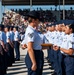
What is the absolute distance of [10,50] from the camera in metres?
14.6

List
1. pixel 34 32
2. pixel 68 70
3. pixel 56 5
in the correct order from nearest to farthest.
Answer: pixel 34 32
pixel 68 70
pixel 56 5

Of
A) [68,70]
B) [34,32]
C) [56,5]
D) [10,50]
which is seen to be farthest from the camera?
[56,5]

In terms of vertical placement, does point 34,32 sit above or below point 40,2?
below

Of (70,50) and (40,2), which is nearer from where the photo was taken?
(70,50)

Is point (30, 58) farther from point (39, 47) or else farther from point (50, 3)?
point (50, 3)

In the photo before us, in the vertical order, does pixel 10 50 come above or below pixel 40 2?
below

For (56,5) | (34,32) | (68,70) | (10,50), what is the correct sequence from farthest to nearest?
(56,5)
(10,50)
(68,70)
(34,32)

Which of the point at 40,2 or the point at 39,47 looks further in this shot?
the point at 40,2

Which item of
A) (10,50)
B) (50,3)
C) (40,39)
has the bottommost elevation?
(10,50)

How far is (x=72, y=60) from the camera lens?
21.4 feet

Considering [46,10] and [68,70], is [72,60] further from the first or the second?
[46,10]

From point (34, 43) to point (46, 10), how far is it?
3683 centimetres

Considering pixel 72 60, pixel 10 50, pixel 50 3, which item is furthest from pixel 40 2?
pixel 72 60

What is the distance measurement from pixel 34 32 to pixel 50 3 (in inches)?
1404
